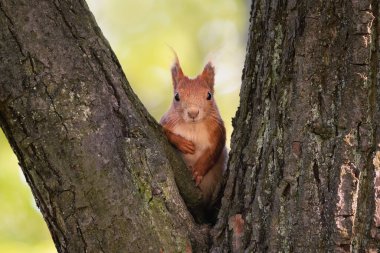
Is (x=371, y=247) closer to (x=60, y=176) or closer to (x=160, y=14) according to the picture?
(x=60, y=176)

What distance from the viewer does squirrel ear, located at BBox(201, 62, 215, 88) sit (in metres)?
3.48

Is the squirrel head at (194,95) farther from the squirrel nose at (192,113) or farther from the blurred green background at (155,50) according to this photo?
the blurred green background at (155,50)

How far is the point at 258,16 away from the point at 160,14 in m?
3.20

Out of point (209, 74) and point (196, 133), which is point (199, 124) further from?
point (209, 74)

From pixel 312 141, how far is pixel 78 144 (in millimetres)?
660

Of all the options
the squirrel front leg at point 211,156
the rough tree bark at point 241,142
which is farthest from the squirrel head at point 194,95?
the rough tree bark at point 241,142

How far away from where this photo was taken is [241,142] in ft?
7.46

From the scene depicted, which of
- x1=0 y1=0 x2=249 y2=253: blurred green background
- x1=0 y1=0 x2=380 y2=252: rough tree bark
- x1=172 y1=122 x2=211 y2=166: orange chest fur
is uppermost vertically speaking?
x1=0 y1=0 x2=249 y2=253: blurred green background

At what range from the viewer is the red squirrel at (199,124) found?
3.09m

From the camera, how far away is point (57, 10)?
2.21 meters

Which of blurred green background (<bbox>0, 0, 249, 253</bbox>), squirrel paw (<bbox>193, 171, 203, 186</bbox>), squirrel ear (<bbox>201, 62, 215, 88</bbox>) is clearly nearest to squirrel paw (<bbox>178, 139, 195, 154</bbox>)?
squirrel paw (<bbox>193, 171, 203, 186</bbox>)

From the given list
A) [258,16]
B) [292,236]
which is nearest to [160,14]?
[258,16]

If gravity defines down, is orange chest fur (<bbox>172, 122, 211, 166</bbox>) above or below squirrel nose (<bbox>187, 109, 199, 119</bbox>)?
below

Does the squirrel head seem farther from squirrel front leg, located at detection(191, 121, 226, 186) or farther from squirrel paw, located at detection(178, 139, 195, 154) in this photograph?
squirrel paw, located at detection(178, 139, 195, 154)
